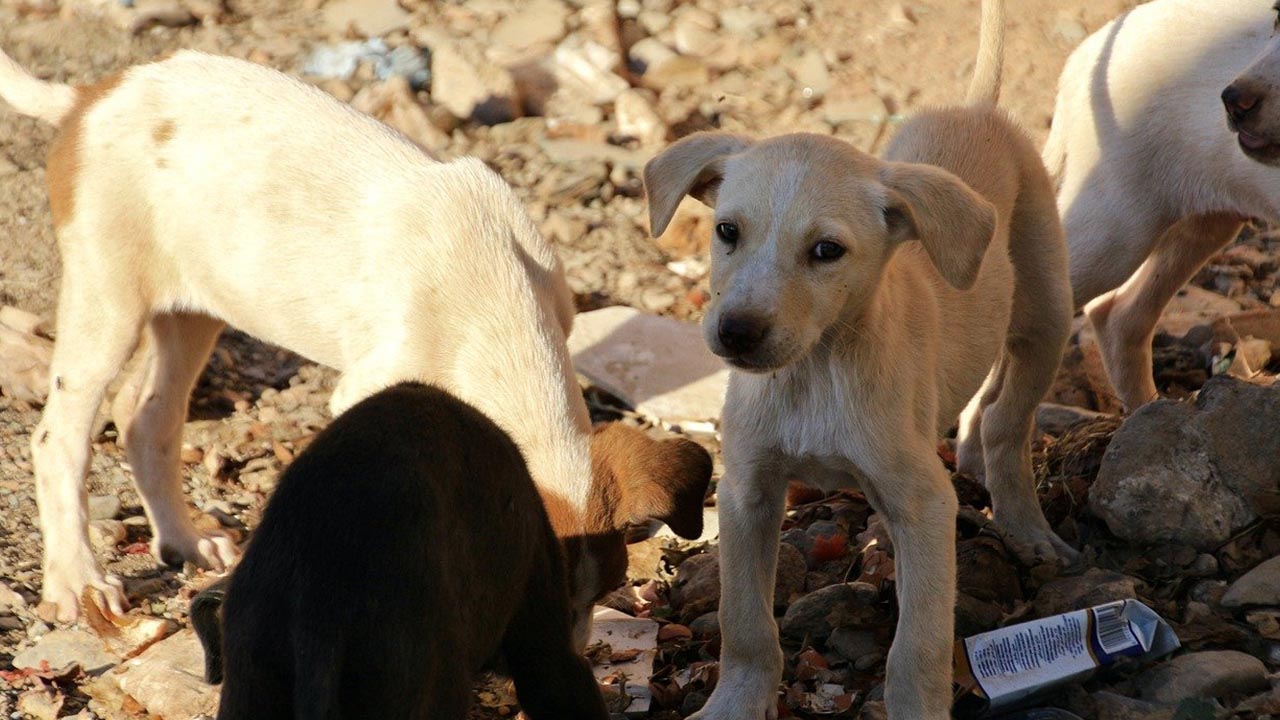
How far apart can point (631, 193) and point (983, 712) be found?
4621mm

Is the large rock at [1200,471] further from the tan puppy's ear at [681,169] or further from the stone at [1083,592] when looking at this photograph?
the tan puppy's ear at [681,169]

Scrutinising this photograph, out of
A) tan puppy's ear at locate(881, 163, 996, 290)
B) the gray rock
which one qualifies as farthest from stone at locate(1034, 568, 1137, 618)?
tan puppy's ear at locate(881, 163, 996, 290)

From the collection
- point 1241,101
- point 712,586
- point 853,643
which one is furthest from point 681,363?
point 1241,101

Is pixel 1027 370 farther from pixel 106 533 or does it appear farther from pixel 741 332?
pixel 106 533

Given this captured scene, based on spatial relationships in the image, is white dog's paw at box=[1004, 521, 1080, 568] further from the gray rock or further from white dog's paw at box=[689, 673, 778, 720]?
white dog's paw at box=[689, 673, 778, 720]

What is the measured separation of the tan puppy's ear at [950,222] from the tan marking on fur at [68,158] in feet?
10.4

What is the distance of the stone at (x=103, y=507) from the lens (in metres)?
5.56

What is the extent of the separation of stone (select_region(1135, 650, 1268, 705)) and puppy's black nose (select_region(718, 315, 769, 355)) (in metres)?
1.64

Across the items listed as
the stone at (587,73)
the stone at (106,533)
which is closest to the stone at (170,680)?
the stone at (106,533)

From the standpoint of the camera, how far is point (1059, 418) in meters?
5.99

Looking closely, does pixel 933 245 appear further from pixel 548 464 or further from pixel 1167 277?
pixel 1167 277

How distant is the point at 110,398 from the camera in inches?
245

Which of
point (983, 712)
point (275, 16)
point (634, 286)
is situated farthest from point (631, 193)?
point (983, 712)

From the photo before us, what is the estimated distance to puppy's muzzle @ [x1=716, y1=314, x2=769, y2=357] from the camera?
3.22 m
